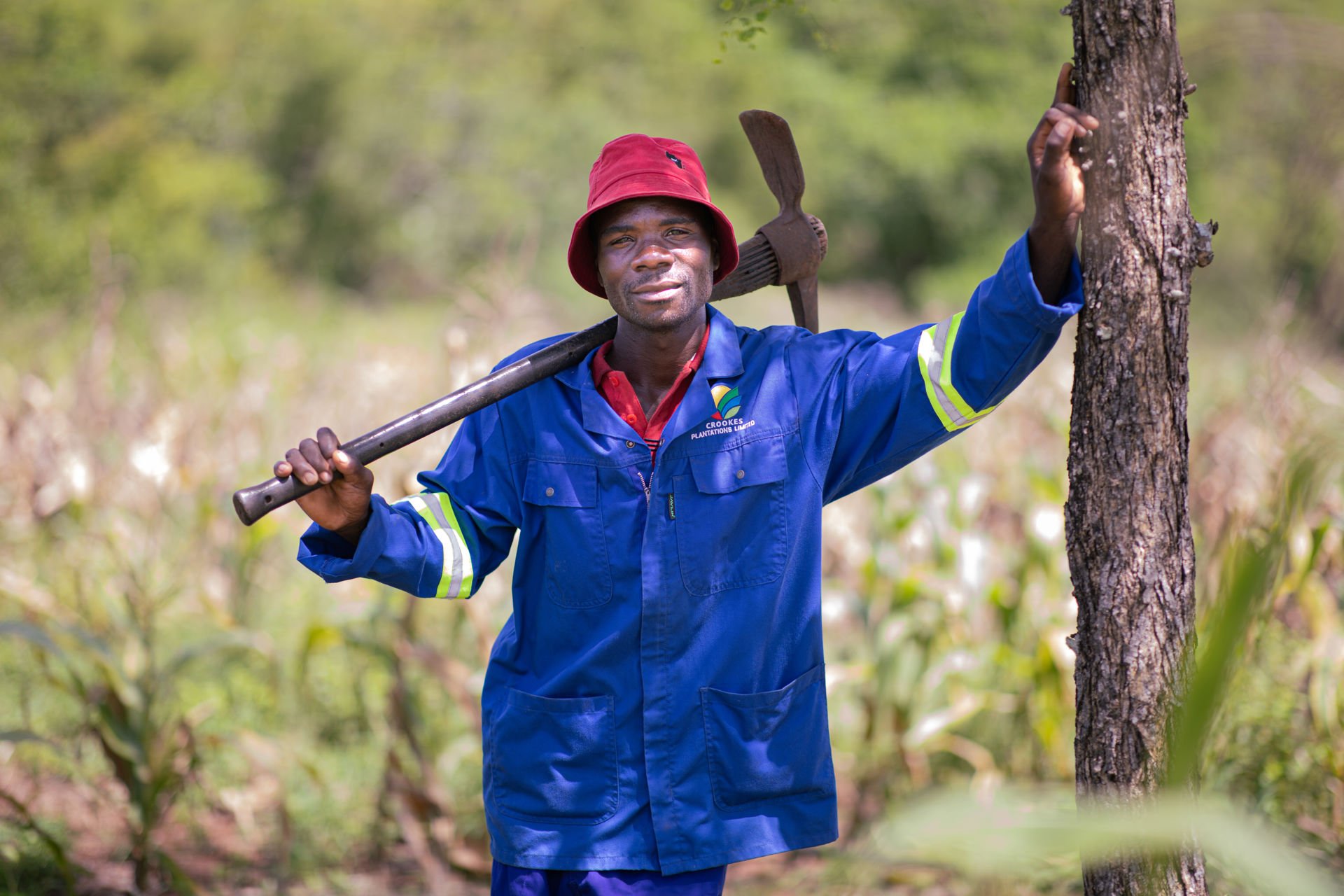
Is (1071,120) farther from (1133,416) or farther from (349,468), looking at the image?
(349,468)

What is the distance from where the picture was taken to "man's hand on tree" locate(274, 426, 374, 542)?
6.43ft

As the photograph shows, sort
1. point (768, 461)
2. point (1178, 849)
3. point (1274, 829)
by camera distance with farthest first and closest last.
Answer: point (1274, 829) < point (768, 461) < point (1178, 849)

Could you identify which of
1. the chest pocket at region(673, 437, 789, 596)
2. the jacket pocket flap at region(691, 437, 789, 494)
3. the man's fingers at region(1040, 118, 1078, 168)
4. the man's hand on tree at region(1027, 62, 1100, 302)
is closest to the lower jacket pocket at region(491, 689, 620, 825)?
the chest pocket at region(673, 437, 789, 596)

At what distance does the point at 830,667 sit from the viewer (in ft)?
11.3

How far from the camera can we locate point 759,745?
2.02 metres

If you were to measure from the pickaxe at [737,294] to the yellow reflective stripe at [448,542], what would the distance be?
0.37 feet

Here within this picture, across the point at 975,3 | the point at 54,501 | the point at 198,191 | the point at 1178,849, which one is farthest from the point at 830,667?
the point at 975,3

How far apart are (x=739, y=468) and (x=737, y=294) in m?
0.53

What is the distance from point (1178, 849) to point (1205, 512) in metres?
2.87

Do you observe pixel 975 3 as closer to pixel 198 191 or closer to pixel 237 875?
pixel 198 191

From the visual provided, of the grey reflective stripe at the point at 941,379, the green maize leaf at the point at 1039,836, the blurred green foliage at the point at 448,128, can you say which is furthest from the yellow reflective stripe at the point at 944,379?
the blurred green foliage at the point at 448,128

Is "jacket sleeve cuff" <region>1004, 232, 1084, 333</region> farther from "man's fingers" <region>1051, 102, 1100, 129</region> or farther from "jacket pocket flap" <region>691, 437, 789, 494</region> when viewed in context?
"jacket pocket flap" <region>691, 437, 789, 494</region>

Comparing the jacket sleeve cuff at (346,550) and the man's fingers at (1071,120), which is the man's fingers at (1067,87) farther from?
the jacket sleeve cuff at (346,550)

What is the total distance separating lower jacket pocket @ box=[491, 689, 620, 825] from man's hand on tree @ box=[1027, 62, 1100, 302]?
98cm
